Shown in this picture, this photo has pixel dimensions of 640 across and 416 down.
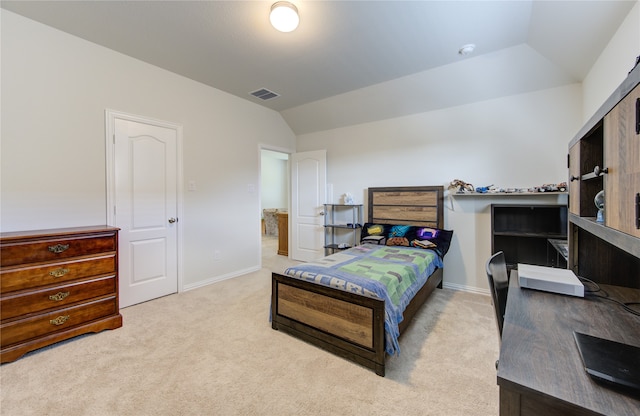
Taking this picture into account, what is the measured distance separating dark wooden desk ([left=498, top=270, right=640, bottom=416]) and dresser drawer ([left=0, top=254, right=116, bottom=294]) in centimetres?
299

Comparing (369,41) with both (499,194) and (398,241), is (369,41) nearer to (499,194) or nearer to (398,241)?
(499,194)

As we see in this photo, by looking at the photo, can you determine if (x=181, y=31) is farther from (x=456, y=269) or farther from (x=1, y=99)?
(x=456, y=269)

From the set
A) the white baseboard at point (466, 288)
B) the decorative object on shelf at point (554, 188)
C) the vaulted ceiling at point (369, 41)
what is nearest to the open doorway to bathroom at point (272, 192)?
the vaulted ceiling at point (369, 41)

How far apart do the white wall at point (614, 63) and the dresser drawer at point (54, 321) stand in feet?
14.6

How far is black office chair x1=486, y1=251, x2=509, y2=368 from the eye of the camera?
122 cm

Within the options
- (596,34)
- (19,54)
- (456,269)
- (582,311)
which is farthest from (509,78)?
(19,54)

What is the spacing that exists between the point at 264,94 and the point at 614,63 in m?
3.70

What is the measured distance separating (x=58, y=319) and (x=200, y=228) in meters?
1.68

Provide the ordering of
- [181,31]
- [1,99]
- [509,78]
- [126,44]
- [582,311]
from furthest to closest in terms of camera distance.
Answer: [509,78], [126,44], [181,31], [1,99], [582,311]

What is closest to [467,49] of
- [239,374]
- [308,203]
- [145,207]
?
[308,203]

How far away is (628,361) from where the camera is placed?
77 centimetres

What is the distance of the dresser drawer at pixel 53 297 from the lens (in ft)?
6.45

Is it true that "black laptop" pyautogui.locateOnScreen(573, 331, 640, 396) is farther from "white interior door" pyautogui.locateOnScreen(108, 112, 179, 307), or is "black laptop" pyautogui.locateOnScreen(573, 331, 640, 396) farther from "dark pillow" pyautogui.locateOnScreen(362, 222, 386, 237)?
"white interior door" pyautogui.locateOnScreen(108, 112, 179, 307)

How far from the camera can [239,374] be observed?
73.0 inches
